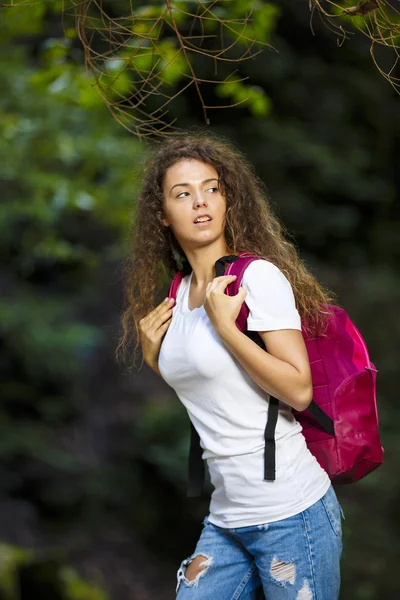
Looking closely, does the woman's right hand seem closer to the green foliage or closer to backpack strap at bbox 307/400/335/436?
backpack strap at bbox 307/400/335/436

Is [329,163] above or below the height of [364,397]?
above

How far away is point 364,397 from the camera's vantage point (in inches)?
69.8

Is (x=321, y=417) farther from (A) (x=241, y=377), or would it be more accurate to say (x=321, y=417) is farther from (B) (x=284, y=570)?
(B) (x=284, y=570)

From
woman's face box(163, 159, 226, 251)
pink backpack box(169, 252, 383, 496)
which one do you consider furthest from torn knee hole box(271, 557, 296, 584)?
woman's face box(163, 159, 226, 251)

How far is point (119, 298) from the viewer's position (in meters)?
7.92

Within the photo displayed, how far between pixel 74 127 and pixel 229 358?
3759 mm

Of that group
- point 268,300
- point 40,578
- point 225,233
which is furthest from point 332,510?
point 40,578

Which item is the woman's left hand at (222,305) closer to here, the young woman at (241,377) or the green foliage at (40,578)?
the young woman at (241,377)

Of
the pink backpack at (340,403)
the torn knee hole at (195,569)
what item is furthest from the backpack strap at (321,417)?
the torn knee hole at (195,569)

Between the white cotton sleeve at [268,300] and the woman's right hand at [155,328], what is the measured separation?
0.31 meters

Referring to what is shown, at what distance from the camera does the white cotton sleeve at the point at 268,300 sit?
164cm

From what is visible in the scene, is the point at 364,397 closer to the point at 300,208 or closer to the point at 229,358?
the point at 229,358

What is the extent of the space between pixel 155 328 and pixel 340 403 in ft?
1.59

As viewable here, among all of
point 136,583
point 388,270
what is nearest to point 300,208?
point 388,270
